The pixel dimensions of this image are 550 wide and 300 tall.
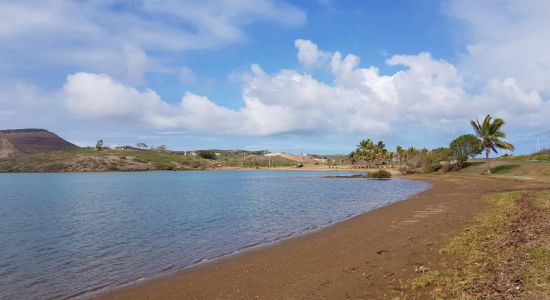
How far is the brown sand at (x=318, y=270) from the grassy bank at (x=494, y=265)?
83 cm

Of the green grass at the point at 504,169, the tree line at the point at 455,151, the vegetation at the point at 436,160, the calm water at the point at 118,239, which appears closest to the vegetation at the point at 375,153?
the tree line at the point at 455,151

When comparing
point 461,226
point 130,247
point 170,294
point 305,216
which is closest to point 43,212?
point 130,247

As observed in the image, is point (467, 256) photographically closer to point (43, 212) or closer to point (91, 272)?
point (91, 272)

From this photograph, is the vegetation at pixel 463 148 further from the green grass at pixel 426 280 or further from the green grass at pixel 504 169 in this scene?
the green grass at pixel 426 280

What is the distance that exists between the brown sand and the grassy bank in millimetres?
827

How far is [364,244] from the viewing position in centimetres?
1866

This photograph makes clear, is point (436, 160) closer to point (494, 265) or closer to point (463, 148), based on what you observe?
point (463, 148)

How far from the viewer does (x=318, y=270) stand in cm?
1444

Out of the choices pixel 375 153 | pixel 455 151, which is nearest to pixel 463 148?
pixel 455 151

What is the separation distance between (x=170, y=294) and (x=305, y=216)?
21920mm

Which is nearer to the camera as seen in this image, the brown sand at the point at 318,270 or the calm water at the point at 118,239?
Result: the brown sand at the point at 318,270

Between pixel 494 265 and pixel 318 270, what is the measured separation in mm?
5677

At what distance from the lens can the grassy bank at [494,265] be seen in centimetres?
937

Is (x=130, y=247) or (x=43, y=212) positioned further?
(x=43, y=212)
